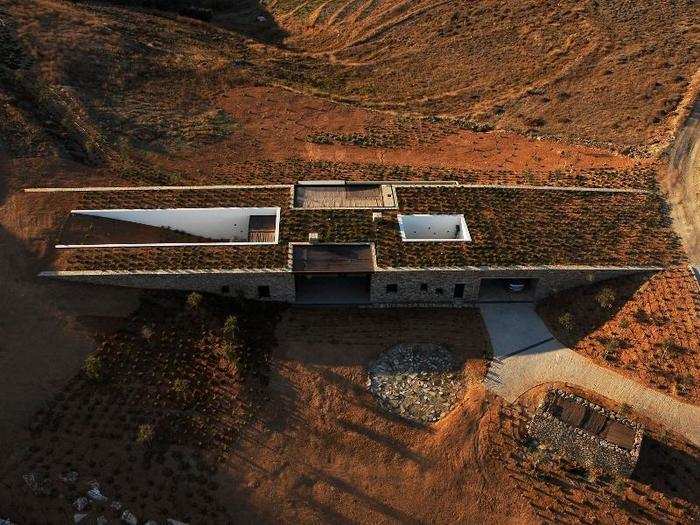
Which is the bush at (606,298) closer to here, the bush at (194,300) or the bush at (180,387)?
the bush at (194,300)

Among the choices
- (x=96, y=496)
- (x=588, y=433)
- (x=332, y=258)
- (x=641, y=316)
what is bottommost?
(x=96, y=496)

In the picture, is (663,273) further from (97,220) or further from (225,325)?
(97,220)

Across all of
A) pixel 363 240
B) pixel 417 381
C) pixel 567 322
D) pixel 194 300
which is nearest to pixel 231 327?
pixel 194 300

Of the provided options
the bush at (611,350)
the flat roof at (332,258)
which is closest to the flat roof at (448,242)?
the flat roof at (332,258)

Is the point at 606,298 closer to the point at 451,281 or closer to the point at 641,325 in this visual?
the point at 641,325

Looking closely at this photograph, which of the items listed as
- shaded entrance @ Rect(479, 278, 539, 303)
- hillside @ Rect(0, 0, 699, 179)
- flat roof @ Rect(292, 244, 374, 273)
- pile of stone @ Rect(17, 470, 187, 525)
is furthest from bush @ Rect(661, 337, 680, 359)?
pile of stone @ Rect(17, 470, 187, 525)

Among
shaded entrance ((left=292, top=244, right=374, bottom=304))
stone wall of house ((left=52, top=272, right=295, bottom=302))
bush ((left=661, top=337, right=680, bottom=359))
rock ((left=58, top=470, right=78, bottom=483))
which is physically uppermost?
shaded entrance ((left=292, top=244, right=374, bottom=304))

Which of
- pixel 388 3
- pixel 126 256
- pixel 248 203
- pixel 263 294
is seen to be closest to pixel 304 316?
pixel 263 294

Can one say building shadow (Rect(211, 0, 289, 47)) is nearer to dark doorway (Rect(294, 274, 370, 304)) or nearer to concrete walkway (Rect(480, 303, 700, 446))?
dark doorway (Rect(294, 274, 370, 304))
